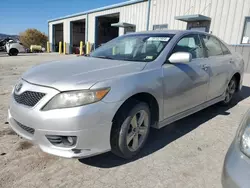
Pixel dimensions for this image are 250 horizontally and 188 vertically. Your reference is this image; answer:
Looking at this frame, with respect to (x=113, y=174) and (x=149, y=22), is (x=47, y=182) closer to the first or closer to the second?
(x=113, y=174)

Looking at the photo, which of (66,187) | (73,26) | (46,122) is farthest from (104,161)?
(73,26)

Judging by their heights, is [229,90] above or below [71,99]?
below

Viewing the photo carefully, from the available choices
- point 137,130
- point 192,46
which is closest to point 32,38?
point 192,46

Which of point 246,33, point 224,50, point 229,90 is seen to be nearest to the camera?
point 224,50

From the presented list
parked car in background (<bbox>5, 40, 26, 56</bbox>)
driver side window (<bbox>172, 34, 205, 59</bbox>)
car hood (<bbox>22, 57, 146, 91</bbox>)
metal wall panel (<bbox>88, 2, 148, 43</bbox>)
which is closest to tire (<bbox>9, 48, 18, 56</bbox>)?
parked car in background (<bbox>5, 40, 26, 56</bbox>)

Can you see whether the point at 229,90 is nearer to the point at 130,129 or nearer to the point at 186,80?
the point at 186,80

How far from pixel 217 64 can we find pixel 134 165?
8.27 ft

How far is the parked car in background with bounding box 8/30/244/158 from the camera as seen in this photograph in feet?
6.32

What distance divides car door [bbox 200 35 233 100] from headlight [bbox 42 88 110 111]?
7.88ft

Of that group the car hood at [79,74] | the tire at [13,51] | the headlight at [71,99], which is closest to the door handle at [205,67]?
the car hood at [79,74]

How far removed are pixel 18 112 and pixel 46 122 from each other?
45 cm

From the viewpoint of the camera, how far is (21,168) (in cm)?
225

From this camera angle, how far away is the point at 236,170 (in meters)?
1.35

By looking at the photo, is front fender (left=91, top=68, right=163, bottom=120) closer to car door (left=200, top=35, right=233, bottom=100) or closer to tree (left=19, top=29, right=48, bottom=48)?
car door (left=200, top=35, right=233, bottom=100)
